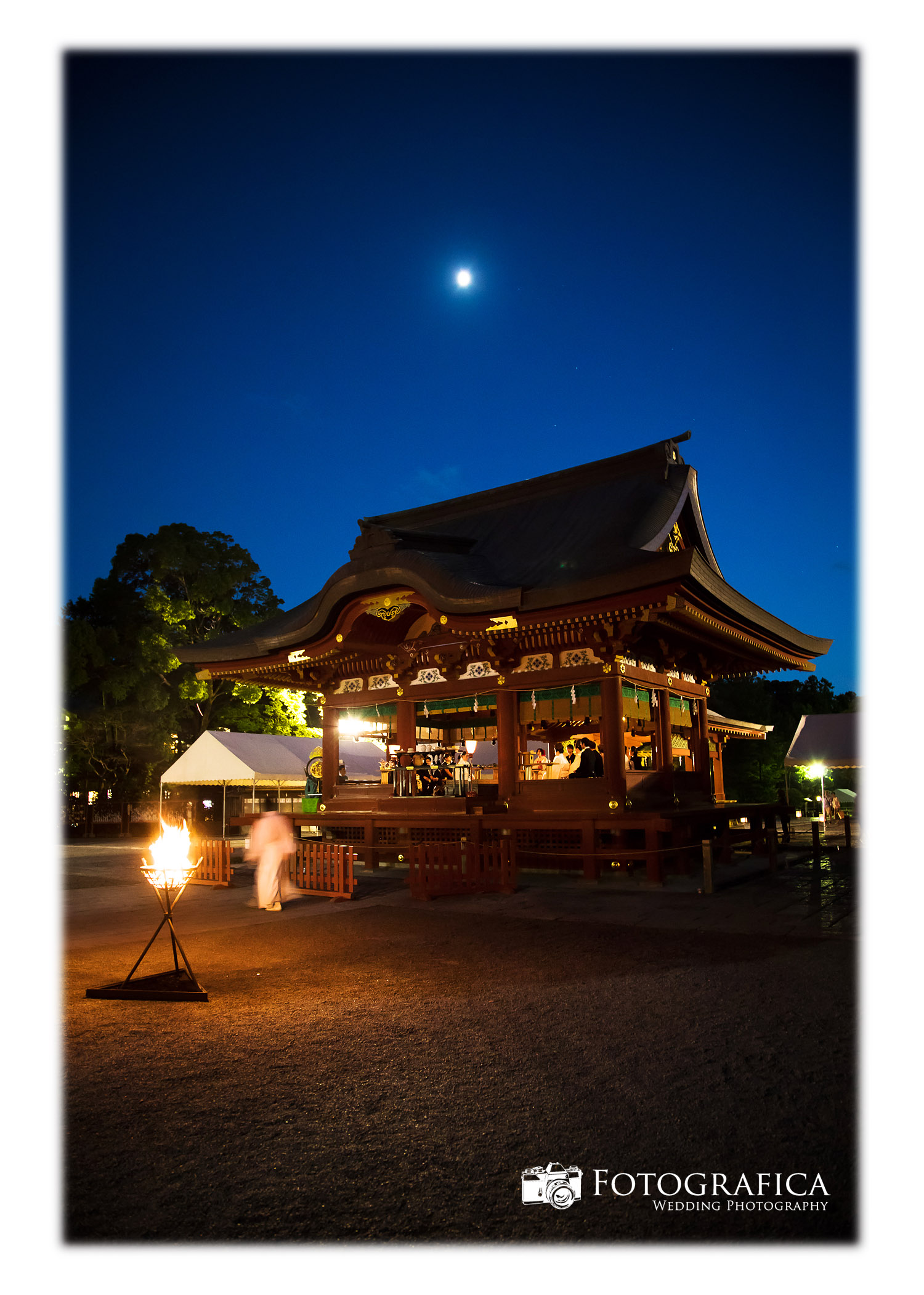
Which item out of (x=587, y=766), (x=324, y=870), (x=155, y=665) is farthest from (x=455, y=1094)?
(x=155, y=665)

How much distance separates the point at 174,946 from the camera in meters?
6.14

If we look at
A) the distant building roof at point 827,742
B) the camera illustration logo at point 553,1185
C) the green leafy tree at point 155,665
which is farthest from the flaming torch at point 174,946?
the green leafy tree at point 155,665

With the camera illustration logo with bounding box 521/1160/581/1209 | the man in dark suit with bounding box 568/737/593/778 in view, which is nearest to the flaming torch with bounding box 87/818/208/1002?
the camera illustration logo with bounding box 521/1160/581/1209

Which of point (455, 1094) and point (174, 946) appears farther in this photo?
point (174, 946)

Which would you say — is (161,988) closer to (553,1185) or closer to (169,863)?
(169,863)

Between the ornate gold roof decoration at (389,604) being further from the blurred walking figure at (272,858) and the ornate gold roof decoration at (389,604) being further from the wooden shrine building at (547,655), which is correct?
the blurred walking figure at (272,858)

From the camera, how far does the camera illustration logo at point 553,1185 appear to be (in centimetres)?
275

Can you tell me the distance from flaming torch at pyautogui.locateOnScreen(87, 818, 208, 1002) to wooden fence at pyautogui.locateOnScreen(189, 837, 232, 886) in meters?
7.08

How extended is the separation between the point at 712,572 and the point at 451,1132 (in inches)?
395

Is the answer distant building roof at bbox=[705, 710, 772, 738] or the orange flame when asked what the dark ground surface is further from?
distant building roof at bbox=[705, 710, 772, 738]

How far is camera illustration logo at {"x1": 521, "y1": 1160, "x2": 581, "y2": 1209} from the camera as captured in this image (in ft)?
9.01

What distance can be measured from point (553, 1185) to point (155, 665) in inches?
1120

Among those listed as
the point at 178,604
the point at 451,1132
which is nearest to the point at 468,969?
the point at 451,1132

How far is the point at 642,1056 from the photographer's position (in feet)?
14.0
